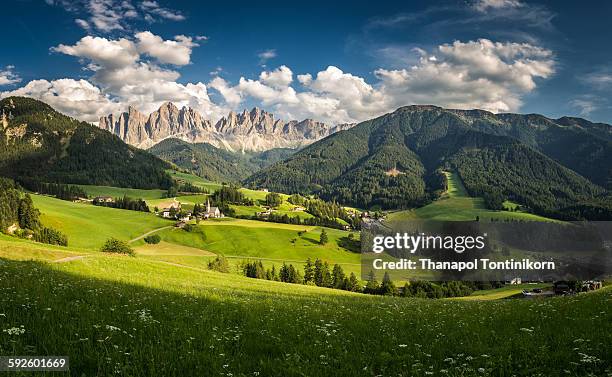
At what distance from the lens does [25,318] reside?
9.52 meters

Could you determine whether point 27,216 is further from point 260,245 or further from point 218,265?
point 260,245

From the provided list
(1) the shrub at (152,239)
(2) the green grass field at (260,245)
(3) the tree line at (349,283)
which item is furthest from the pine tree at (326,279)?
(1) the shrub at (152,239)

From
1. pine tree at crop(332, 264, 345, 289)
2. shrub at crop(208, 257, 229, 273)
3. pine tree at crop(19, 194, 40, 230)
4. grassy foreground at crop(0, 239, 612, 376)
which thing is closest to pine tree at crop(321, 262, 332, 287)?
pine tree at crop(332, 264, 345, 289)

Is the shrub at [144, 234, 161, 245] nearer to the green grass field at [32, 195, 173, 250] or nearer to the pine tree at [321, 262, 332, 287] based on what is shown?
the green grass field at [32, 195, 173, 250]

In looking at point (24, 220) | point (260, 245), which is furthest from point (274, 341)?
point (260, 245)

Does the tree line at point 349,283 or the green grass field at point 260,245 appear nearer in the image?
the tree line at point 349,283

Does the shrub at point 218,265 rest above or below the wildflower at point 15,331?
below

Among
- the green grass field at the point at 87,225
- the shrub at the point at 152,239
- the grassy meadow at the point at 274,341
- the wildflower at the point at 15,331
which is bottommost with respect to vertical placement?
the shrub at the point at 152,239

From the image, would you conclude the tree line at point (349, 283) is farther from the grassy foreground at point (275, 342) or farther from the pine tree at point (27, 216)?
the grassy foreground at point (275, 342)

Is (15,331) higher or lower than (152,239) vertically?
higher

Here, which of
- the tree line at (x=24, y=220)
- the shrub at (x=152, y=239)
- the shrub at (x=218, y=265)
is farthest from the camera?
the shrub at (x=152, y=239)

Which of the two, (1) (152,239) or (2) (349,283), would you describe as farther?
(1) (152,239)

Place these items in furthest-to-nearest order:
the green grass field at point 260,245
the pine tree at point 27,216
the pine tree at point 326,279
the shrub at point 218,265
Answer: the green grass field at point 260,245 → the pine tree at point 27,216 → the pine tree at point 326,279 → the shrub at point 218,265

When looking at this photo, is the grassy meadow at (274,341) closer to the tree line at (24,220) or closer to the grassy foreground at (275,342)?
the grassy foreground at (275,342)
